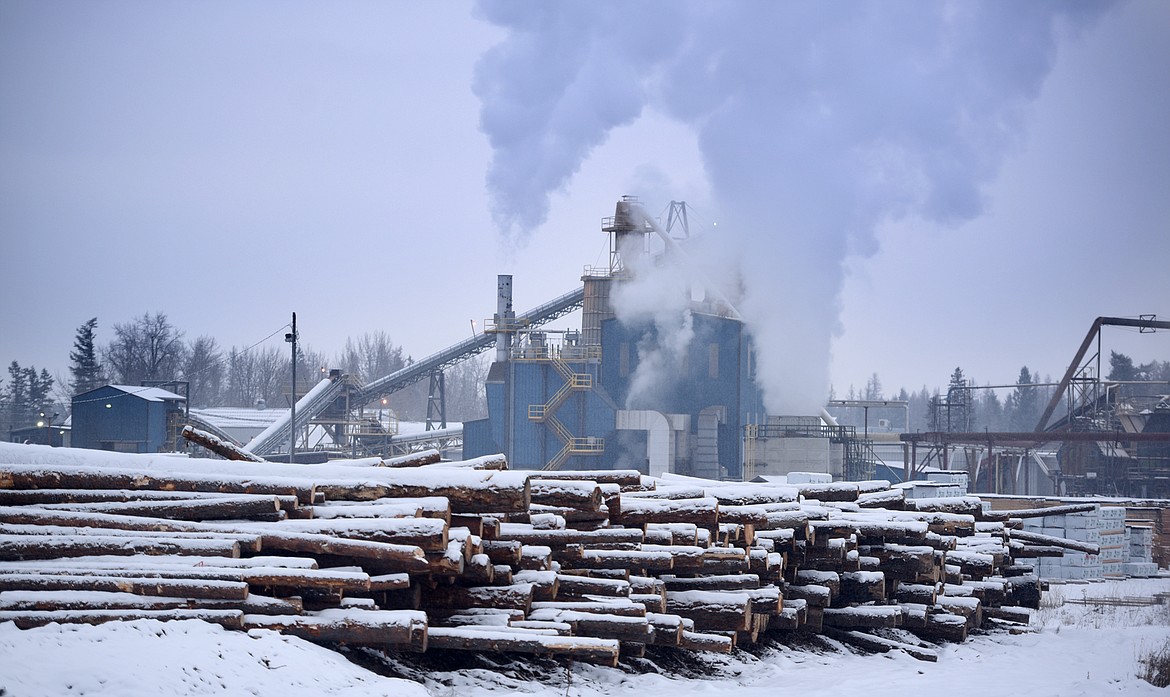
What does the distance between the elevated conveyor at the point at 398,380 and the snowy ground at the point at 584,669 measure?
35195 millimetres

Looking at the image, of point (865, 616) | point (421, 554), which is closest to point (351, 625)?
point (421, 554)

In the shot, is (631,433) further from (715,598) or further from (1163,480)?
(715,598)

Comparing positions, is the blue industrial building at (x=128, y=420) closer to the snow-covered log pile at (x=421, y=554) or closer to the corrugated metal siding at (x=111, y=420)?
the corrugated metal siding at (x=111, y=420)

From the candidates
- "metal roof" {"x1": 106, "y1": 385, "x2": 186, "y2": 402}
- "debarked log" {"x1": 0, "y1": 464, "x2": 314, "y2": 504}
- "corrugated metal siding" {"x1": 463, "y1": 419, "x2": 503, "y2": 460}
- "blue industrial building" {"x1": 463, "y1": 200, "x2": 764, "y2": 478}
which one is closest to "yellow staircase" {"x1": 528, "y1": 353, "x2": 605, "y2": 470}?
"blue industrial building" {"x1": 463, "y1": 200, "x2": 764, "y2": 478}

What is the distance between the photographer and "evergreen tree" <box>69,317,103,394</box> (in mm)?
65250

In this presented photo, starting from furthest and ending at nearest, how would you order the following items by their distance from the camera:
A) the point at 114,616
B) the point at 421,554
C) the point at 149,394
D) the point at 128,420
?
the point at 149,394
the point at 128,420
the point at 421,554
the point at 114,616

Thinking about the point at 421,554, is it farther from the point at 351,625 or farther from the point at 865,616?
the point at 865,616

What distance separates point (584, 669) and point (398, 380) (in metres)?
43.4

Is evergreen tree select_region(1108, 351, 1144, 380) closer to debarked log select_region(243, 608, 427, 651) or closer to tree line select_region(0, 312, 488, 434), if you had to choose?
tree line select_region(0, 312, 488, 434)

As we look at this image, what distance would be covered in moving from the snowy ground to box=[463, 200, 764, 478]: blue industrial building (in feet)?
95.3

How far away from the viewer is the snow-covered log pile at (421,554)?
7.80m

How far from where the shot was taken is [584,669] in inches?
370

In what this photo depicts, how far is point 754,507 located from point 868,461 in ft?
125

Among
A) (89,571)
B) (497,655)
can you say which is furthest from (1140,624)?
(89,571)
